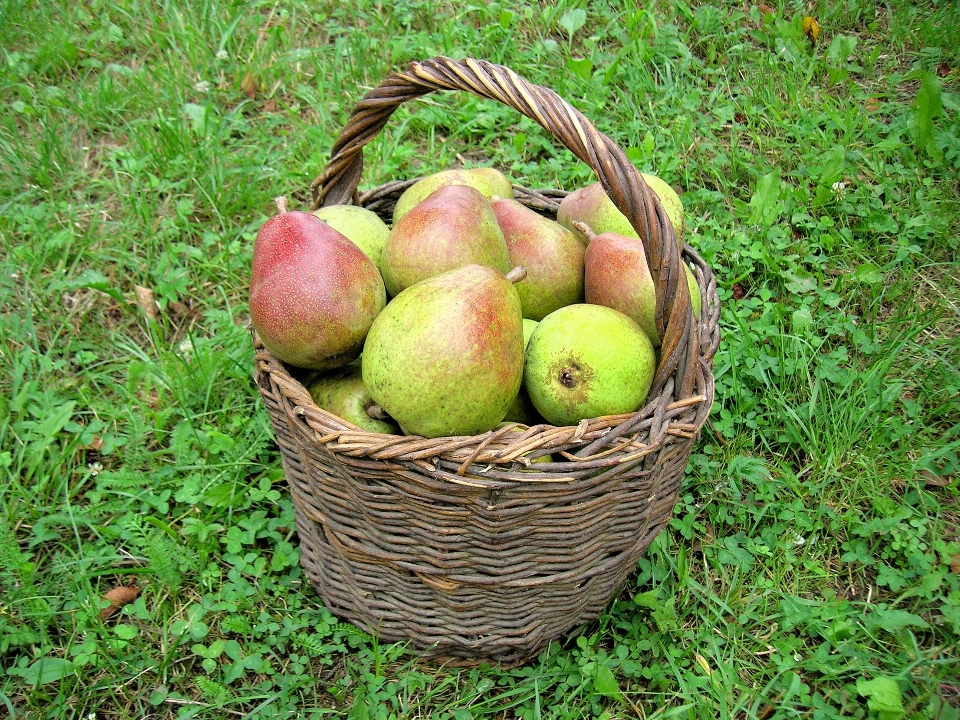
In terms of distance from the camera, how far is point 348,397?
6.55 feet

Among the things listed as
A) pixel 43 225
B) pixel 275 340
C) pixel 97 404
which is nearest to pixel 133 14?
pixel 43 225

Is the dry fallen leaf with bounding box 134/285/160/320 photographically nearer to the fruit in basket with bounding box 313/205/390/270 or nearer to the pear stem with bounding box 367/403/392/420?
the fruit in basket with bounding box 313/205/390/270

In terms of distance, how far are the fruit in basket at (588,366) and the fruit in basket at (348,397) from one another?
406mm

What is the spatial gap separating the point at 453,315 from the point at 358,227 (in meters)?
0.64

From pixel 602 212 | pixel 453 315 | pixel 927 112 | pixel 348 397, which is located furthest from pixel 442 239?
pixel 927 112

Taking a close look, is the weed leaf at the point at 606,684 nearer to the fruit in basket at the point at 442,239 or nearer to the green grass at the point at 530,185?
the green grass at the point at 530,185

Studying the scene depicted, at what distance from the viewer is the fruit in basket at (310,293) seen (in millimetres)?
1910

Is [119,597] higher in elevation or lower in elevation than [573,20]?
lower

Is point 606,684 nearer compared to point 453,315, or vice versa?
point 453,315

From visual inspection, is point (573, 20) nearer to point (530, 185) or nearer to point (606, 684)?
point (530, 185)

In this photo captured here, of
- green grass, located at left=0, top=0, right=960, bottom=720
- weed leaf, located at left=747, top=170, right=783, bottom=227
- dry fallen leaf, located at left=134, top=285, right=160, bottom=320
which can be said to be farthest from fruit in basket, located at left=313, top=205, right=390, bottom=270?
weed leaf, located at left=747, top=170, right=783, bottom=227

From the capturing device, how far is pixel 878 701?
6.57ft

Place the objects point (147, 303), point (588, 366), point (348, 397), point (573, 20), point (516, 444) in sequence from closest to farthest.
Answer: point (516, 444) → point (588, 366) → point (348, 397) → point (147, 303) → point (573, 20)

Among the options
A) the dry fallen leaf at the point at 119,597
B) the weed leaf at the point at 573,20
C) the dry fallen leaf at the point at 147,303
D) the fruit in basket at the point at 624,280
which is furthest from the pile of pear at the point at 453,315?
the weed leaf at the point at 573,20
